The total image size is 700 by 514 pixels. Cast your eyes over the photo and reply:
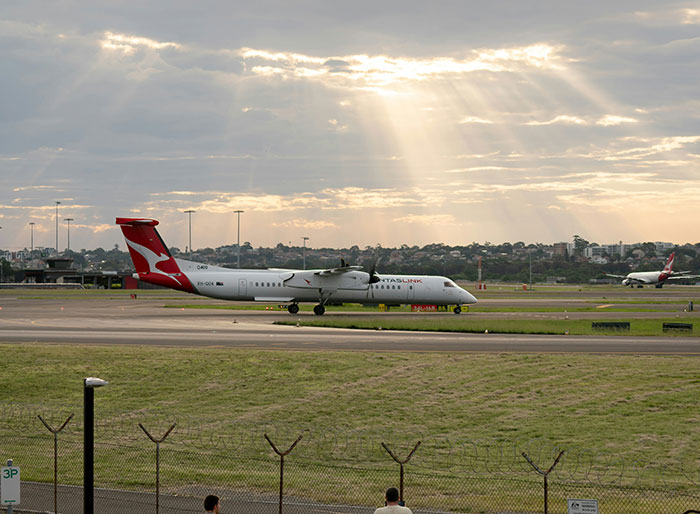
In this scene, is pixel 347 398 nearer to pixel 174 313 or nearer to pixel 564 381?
pixel 564 381

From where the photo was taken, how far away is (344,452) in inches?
834

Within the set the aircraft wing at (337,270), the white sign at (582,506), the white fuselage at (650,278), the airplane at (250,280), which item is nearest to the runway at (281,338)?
the airplane at (250,280)

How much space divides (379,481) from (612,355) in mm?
21039

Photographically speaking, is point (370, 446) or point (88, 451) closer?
point (88, 451)

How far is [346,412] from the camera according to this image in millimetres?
26016

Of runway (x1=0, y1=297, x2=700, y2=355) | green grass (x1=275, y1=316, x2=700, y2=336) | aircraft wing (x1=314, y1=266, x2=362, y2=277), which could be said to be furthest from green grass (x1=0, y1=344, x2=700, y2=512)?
aircraft wing (x1=314, y1=266, x2=362, y2=277)

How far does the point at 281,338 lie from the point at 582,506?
3119 cm

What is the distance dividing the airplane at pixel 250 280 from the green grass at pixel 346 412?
2172 centimetres

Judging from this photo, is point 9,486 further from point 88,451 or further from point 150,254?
point 150,254

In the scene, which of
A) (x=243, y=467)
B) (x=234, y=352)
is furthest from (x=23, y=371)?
(x=243, y=467)

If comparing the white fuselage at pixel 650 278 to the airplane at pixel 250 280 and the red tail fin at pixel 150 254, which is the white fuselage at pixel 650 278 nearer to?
the airplane at pixel 250 280

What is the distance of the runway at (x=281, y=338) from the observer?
37.8 meters

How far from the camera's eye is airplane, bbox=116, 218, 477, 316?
57.8 metres

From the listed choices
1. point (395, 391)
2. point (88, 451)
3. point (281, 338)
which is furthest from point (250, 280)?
point (88, 451)
